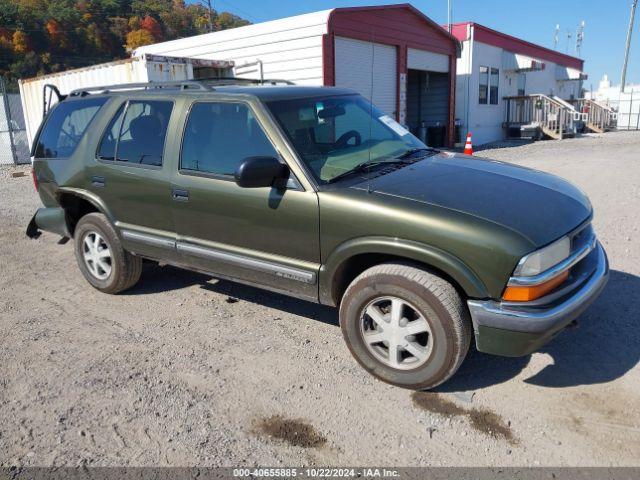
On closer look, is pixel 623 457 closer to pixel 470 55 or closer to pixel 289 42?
pixel 289 42

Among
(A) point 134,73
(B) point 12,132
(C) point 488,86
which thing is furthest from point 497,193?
(C) point 488,86

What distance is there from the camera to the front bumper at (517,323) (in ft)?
9.18

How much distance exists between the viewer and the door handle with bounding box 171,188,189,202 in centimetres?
399

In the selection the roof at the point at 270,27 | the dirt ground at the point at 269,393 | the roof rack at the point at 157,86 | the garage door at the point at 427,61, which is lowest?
the dirt ground at the point at 269,393

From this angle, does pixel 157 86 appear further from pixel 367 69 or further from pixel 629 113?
pixel 629 113

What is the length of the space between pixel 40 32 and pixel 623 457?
53.8m

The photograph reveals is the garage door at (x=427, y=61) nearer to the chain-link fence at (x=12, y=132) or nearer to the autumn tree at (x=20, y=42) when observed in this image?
the chain-link fence at (x=12, y=132)

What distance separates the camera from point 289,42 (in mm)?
13812

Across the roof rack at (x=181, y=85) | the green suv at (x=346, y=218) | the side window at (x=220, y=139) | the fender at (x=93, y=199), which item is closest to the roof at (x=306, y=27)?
the roof rack at (x=181, y=85)

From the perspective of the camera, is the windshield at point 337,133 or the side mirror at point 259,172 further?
the windshield at point 337,133

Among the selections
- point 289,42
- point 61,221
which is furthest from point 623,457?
point 289,42

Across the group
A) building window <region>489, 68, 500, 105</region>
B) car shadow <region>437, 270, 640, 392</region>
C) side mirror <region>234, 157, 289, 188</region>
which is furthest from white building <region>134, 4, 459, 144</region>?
side mirror <region>234, 157, 289, 188</region>

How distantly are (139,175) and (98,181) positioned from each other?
24.2 inches

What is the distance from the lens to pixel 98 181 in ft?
15.3
